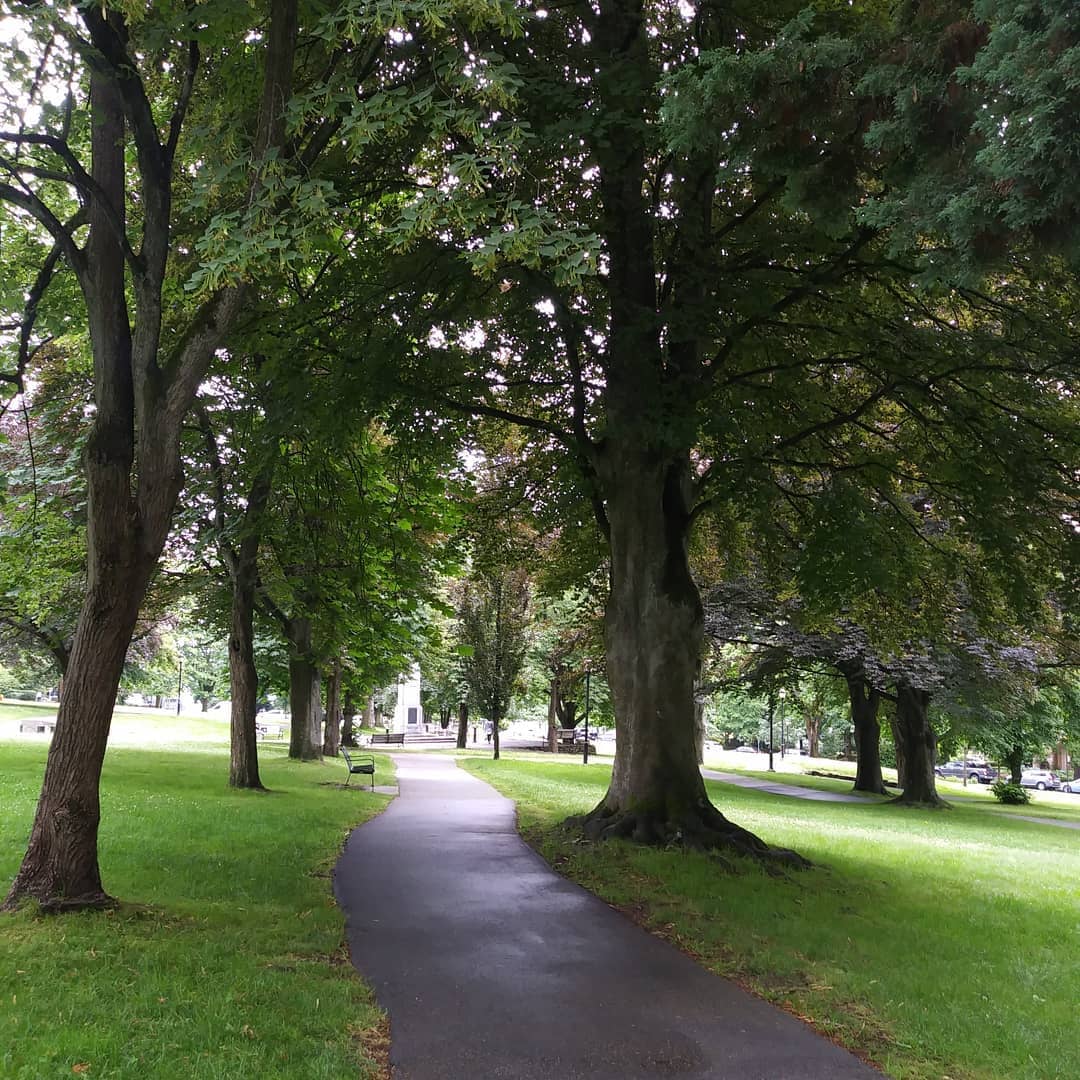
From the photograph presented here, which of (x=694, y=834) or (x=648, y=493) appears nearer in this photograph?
(x=694, y=834)

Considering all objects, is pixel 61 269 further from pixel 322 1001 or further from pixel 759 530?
pixel 759 530

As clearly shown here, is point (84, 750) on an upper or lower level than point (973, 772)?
upper

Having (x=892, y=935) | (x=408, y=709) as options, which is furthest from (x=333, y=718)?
(x=408, y=709)

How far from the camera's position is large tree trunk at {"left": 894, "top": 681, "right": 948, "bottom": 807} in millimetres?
25234

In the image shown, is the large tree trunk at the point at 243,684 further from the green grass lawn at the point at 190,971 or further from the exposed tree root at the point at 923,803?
the exposed tree root at the point at 923,803

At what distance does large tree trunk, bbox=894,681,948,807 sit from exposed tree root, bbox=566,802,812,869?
16770 millimetres

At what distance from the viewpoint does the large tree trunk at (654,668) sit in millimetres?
10477

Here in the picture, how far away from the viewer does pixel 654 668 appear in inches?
427

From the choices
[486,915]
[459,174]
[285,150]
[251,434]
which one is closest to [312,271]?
[251,434]

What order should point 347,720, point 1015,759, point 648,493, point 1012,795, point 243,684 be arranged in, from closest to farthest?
point 648,493, point 243,684, point 1012,795, point 347,720, point 1015,759

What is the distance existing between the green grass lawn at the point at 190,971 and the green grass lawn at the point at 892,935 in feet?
9.33

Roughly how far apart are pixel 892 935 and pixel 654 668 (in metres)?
4.22

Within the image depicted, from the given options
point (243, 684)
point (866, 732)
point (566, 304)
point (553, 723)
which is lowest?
point (553, 723)

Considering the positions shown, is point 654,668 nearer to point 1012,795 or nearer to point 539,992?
point 539,992
